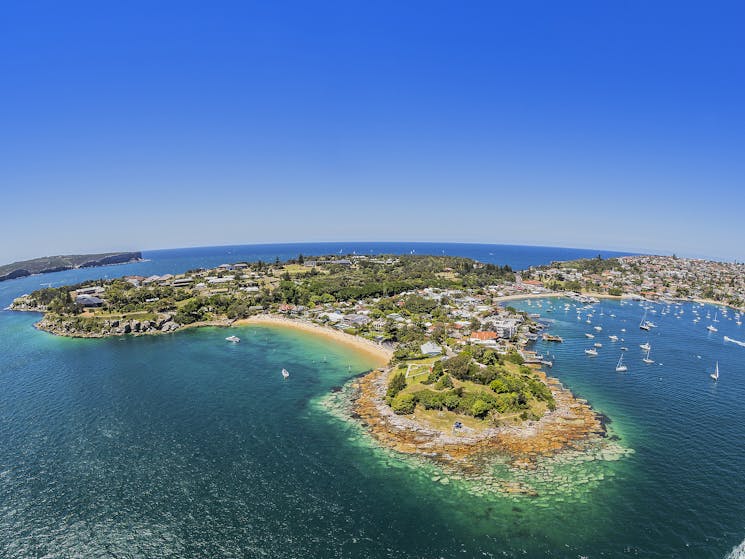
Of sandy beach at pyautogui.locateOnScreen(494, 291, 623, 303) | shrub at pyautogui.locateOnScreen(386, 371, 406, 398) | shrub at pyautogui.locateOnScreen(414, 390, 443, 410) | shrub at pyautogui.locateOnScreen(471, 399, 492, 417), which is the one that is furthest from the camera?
sandy beach at pyautogui.locateOnScreen(494, 291, 623, 303)

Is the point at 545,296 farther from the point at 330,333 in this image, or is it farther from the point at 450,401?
the point at 450,401

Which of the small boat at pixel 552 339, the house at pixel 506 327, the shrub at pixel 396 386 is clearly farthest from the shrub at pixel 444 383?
the small boat at pixel 552 339

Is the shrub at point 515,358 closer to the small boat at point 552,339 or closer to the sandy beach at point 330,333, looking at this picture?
the sandy beach at point 330,333

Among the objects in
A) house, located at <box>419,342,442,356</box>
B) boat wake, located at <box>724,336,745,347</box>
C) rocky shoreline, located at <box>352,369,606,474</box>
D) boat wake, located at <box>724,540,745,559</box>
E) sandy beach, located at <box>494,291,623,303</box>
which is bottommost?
boat wake, located at <box>724,540,745,559</box>

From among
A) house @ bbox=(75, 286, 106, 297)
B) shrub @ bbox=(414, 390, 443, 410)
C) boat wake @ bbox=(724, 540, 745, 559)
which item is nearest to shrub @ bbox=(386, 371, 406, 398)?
shrub @ bbox=(414, 390, 443, 410)

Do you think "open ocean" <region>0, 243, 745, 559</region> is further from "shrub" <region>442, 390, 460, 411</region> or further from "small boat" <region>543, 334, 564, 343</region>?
"small boat" <region>543, 334, 564, 343</region>

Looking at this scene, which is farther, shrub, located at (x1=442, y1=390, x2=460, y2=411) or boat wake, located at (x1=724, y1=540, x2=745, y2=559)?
shrub, located at (x1=442, y1=390, x2=460, y2=411)
